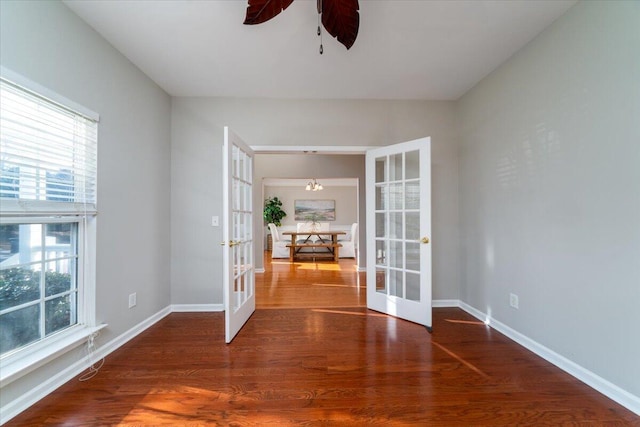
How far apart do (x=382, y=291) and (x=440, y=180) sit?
4.81ft

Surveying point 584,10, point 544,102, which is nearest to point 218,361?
point 544,102

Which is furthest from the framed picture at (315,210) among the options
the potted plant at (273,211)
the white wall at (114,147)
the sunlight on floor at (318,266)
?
the white wall at (114,147)

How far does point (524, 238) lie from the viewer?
221 cm

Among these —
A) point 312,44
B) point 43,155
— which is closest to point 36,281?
point 43,155

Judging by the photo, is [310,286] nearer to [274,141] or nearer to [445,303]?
[445,303]

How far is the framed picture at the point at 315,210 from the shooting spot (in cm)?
895

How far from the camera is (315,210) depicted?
8.95 meters

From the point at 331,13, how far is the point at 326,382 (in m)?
2.26

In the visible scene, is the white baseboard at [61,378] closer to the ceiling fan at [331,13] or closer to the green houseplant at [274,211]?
the ceiling fan at [331,13]

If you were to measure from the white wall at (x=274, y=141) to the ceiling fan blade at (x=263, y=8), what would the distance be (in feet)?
5.42

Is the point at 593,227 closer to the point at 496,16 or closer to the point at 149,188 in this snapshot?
the point at 496,16

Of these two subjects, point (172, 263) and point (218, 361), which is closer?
point (218, 361)

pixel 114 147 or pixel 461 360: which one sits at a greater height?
pixel 114 147

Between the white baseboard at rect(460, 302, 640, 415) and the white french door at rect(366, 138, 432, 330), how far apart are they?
0.66m
